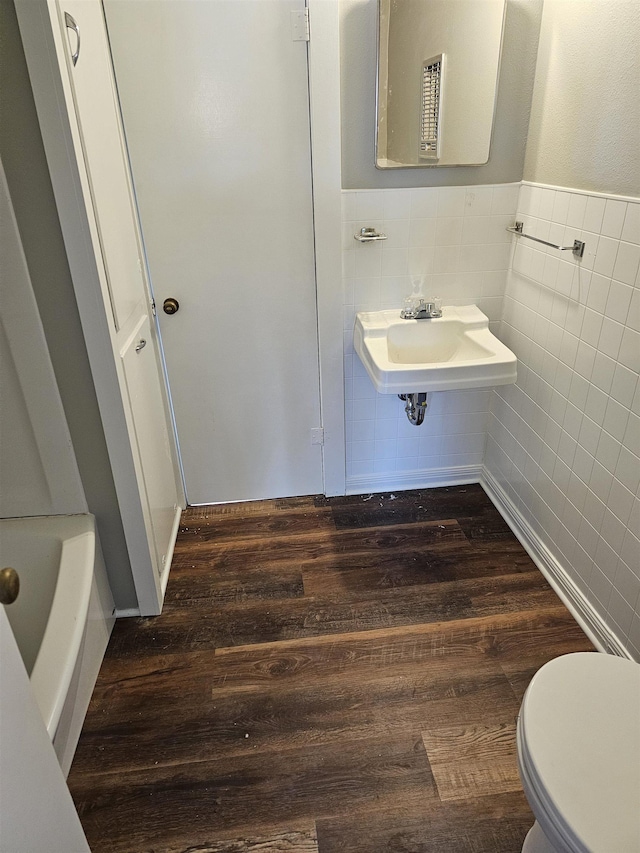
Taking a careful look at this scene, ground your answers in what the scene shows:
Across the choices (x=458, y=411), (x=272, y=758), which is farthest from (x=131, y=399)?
(x=458, y=411)

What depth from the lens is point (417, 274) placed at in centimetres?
221

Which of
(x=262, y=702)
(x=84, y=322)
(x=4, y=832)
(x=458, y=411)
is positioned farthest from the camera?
(x=458, y=411)

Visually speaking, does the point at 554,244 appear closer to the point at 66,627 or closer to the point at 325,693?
the point at 325,693

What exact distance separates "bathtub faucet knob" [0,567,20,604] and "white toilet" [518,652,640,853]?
1283 millimetres

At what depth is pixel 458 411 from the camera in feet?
8.30

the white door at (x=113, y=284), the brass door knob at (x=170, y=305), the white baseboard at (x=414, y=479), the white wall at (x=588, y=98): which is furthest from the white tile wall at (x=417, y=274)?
the white door at (x=113, y=284)

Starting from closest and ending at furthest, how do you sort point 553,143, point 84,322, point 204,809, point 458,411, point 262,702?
point 204,809
point 84,322
point 262,702
point 553,143
point 458,411

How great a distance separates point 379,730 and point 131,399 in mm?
1239

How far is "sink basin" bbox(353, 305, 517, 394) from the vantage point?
6.22 ft

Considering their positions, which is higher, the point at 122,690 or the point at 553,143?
the point at 553,143

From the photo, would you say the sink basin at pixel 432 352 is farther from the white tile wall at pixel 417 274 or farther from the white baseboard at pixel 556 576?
the white baseboard at pixel 556 576

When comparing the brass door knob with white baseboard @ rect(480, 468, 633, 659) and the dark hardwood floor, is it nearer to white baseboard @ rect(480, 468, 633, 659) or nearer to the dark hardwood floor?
the dark hardwood floor

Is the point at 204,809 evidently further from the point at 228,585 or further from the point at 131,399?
the point at 131,399

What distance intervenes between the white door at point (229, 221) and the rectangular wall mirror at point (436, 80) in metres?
0.29
